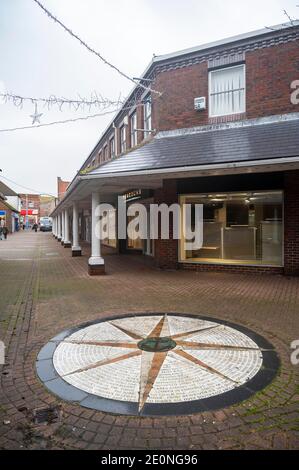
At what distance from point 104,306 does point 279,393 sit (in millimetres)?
3992

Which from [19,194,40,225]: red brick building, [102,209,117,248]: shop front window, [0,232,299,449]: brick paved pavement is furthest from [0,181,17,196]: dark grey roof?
[0,232,299,449]: brick paved pavement

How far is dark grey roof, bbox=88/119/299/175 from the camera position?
7801 mm

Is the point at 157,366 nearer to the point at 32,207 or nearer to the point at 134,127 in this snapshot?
the point at 134,127

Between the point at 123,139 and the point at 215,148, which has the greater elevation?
the point at 123,139

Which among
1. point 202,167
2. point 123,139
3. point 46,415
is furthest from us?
point 123,139

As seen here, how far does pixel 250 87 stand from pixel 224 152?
10.8 ft

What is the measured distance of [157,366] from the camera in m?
3.70

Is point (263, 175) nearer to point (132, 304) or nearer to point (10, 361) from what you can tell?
point (132, 304)

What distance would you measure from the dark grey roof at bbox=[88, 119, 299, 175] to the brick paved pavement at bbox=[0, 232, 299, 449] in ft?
10.6

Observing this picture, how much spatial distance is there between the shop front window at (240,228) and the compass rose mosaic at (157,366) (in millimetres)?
5660

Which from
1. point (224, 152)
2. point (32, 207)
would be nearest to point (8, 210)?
point (224, 152)

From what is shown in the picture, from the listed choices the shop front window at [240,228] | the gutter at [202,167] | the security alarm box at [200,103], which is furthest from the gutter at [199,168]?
the security alarm box at [200,103]

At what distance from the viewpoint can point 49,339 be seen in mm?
4703

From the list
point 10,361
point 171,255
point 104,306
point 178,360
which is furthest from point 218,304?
point 171,255
